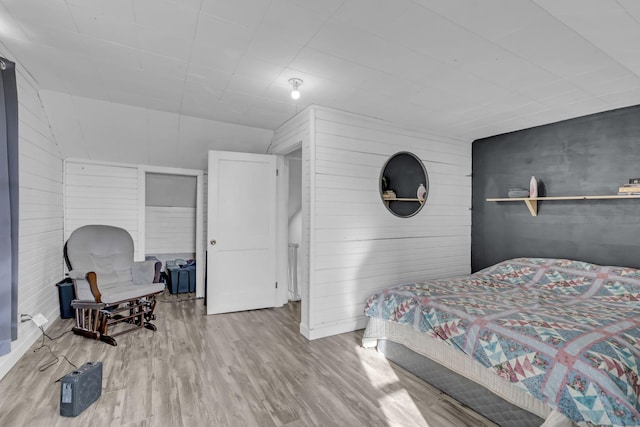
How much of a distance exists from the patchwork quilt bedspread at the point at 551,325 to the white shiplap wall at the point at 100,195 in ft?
12.0

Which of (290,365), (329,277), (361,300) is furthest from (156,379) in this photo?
(361,300)

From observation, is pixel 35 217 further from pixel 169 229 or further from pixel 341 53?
pixel 341 53

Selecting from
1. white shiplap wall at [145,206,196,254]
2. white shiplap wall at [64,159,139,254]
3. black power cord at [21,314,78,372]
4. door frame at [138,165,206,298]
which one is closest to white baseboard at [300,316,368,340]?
black power cord at [21,314,78,372]

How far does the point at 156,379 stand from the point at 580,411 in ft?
8.59

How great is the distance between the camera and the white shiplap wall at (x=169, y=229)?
5.25 meters

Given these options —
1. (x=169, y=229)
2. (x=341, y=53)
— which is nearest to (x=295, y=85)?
(x=341, y=53)

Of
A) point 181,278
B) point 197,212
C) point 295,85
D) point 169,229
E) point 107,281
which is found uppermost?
point 295,85

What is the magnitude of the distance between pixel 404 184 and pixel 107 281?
3.66 meters

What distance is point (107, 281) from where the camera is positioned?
3.48m

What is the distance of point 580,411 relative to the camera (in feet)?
4.85

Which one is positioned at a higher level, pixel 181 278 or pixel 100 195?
pixel 100 195

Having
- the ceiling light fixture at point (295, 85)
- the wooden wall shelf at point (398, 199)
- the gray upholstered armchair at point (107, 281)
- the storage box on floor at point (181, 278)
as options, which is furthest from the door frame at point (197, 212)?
the wooden wall shelf at point (398, 199)

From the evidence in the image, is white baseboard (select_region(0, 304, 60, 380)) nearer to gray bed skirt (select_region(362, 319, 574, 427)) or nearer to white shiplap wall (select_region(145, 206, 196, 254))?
white shiplap wall (select_region(145, 206, 196, 254))

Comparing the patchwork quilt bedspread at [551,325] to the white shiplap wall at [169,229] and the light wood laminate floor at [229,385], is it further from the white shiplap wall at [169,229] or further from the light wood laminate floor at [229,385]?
the white shiplap wall at [169,229]
